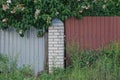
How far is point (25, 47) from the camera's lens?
13.0 metres

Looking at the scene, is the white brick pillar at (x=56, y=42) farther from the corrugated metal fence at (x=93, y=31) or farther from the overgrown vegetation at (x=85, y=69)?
the overgrown vegetation at (x=85, y=69)

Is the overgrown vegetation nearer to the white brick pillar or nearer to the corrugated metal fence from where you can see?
the corrugated metal fence

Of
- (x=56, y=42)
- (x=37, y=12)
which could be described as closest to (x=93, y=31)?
(x=56, y=42)

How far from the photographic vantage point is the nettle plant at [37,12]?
491 inches

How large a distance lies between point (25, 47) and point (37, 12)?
1.11m

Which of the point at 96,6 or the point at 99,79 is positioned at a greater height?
the point at 96,6

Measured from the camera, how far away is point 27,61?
1298 cm

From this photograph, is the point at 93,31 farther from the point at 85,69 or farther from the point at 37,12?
the point at 85,69

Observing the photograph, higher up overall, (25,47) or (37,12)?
(37,12)

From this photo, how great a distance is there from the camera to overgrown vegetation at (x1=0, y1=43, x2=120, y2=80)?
10.5 m

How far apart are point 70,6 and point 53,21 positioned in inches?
23.6

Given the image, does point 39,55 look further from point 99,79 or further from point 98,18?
point 99,79

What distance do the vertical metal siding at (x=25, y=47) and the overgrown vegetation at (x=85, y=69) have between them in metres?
0.44

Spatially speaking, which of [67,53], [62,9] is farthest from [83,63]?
[62,9]
